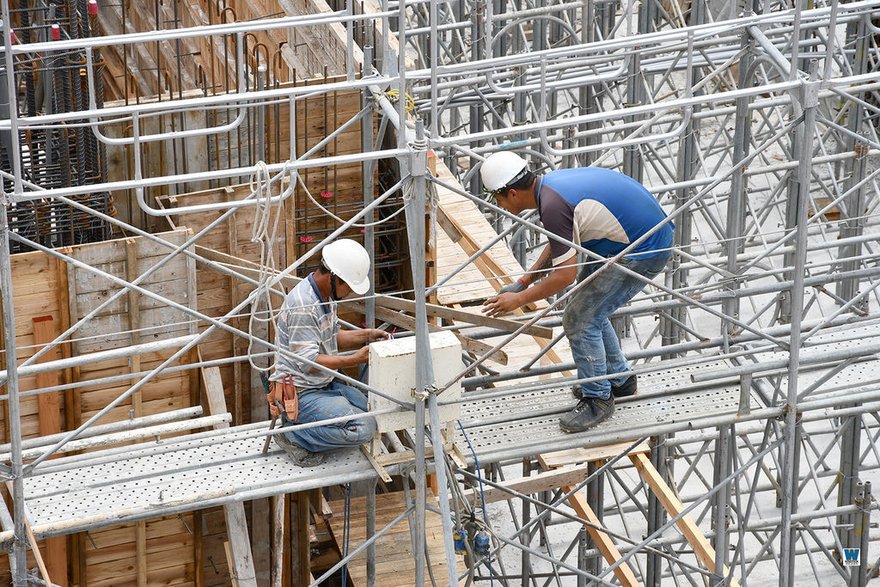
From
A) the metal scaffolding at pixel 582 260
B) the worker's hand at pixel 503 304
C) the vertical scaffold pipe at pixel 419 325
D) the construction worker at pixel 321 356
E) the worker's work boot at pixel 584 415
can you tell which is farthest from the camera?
the worker's work boot at pixel 584 415

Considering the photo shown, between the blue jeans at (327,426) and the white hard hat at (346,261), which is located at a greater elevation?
the white hard hat at (346,261)

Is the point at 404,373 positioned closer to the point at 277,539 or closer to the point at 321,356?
the point at 321,356

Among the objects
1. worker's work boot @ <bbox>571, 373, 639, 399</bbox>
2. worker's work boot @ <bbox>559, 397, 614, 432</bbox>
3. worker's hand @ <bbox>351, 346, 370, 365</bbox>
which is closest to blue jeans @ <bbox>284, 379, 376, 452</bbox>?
worker's hand @ <bbox>351, 346, 370, 365</bbox>

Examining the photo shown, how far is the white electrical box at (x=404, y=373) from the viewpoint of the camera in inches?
454

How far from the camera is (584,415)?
40.8 ft

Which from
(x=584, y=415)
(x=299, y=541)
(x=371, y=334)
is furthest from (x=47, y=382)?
(x=584, y=415)

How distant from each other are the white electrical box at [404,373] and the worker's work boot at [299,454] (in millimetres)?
553

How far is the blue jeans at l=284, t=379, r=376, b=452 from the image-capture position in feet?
38.5

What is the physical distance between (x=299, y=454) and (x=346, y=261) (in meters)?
1.53

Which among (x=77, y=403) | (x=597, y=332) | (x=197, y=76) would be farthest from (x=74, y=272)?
(x=197, y=76)

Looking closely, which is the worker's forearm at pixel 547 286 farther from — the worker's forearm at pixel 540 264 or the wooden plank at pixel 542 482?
the wooden plank at pixel 542 482

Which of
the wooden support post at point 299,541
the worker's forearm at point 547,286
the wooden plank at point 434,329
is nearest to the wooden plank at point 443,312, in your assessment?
the wooden plank at point 434,329

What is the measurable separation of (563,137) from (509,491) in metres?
5.85

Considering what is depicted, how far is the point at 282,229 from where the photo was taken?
46.5ft
